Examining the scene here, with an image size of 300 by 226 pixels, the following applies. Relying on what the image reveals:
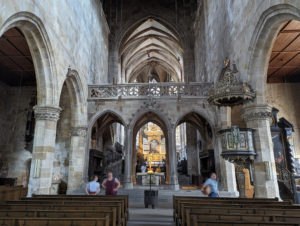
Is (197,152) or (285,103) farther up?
(285,103)

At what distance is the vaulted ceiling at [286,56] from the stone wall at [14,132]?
46.7ft

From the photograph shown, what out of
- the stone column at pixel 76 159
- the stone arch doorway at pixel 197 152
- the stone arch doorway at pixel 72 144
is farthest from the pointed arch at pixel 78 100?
the stone arch doorway at pixel 197 152

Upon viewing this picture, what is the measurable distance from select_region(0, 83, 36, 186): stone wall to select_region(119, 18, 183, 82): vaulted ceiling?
11.1 metres

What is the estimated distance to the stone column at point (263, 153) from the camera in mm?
7875

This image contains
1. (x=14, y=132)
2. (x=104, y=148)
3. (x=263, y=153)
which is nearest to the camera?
(x=263, y=153)

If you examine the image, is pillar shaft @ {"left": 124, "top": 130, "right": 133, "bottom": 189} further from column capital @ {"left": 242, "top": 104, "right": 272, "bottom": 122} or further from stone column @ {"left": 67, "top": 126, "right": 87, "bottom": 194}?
column capital @ {"left": 242, "top": 104, "right": 272, "bottom": 122}

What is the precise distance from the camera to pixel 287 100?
14.5 metres

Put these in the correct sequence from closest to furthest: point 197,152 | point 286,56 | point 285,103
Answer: point 286,56 < point 285,103 < point 197,152

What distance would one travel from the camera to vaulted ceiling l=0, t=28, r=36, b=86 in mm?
10295

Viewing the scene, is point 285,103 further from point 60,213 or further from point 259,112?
point 60,213

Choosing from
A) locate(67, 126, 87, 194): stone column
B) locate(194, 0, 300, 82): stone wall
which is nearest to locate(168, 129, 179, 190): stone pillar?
locate(194, 0, 300, 82): stone wall

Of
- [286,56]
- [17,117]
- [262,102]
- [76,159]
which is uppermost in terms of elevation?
[286,56]

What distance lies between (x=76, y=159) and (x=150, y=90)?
19.5 ft

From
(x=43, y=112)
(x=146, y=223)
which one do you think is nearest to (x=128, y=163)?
(x=43, y=112)
